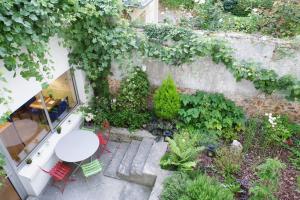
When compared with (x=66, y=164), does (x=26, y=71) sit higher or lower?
higher

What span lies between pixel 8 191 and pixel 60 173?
1.15 metres

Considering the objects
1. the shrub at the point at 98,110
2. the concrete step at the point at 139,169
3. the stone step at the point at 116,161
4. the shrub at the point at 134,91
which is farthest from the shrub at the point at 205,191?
the shrub at the point at 98,110

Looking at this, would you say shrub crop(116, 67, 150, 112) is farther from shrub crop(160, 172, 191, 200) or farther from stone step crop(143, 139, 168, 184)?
shrub crop(160, 172, 191, 200)

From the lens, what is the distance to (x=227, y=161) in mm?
5742

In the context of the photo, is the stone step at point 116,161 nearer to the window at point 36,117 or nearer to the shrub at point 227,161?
the window at point 36,117

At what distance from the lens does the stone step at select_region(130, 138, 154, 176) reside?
6230mm

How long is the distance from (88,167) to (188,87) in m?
3.57

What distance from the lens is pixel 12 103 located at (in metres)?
4.95

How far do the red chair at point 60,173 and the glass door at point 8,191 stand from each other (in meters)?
0.77

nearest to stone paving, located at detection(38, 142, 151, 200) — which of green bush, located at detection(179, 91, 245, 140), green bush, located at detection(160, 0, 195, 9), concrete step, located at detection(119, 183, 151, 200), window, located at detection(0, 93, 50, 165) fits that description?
concrete step, located at detection(119, 183, 151, 200)

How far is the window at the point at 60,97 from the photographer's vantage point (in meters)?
6.41

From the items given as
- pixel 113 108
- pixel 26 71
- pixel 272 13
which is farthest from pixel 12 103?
pixel 272 13

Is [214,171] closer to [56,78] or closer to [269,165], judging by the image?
[269,165]

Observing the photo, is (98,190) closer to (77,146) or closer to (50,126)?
(77,146)
